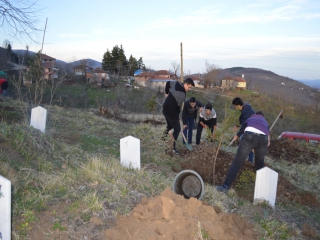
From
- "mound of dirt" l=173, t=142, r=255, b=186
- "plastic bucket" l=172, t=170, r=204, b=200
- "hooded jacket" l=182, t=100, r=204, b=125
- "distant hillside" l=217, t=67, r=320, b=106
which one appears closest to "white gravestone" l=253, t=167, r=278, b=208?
"plastic bucket" l=172, t=170, r=204, b=200

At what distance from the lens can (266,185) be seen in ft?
15.4

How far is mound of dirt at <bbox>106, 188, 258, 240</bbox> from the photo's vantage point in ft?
9.00

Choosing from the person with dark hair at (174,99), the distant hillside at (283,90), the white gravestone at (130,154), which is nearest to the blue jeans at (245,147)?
the white gravestone at (130,154)

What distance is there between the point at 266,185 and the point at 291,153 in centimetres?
692

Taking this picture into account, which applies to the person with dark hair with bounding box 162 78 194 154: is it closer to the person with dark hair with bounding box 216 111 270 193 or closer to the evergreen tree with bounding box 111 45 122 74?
the person with dark hair with bounding box 216 111 270 193

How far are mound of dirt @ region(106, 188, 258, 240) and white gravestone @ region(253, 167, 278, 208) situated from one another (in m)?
1.53

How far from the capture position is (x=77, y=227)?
3000 mm

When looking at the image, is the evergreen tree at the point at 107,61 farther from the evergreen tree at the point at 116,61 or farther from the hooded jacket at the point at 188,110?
the hooded jacket at the point at 188,110

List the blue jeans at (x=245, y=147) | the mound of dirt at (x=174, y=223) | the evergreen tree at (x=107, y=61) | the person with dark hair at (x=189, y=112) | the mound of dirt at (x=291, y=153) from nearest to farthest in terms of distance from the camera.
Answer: the mound of dirt at (x=174, y=223)
the blue jeans at (x=245, y=147)
the person with dark hair at (x=189, y=112)
the mound of dirt at (x=291, y=153)
the evergreen tree at (x=107, y=61)

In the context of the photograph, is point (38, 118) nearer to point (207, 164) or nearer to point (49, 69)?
point (207, 164)

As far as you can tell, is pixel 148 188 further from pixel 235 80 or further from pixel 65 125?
pixel 235 80

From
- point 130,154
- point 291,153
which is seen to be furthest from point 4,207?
point 291,153

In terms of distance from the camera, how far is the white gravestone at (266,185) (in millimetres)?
4688

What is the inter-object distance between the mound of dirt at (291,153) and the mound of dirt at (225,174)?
12.6 feet
